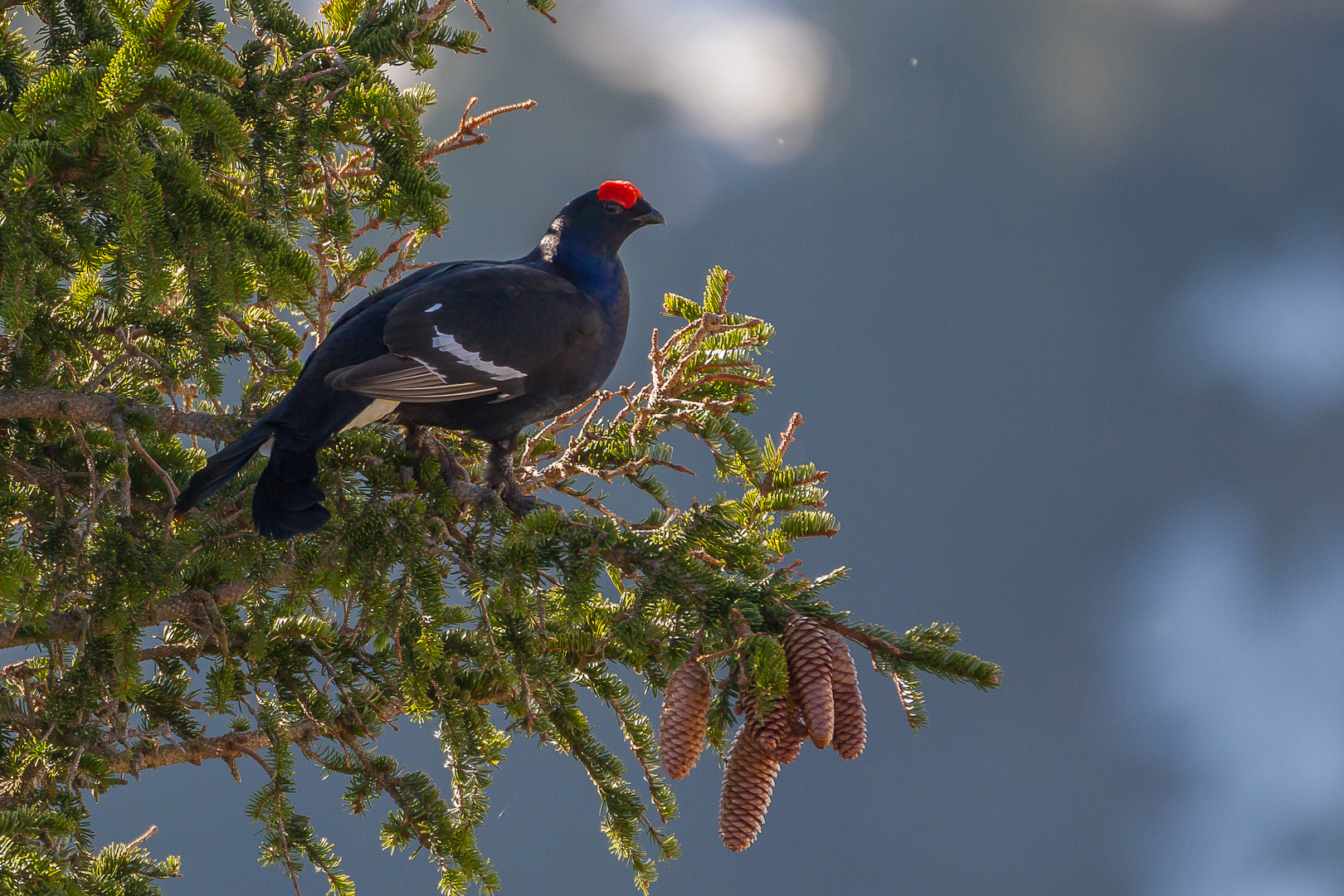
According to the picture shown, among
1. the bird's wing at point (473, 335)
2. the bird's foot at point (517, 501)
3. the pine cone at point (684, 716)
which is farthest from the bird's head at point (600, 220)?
the pine cone at point (684, 716)

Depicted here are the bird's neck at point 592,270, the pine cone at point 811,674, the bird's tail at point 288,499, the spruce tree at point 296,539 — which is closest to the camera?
the pine cone at point 811,674

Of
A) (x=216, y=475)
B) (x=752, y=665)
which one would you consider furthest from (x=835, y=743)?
(x=216, y=475)

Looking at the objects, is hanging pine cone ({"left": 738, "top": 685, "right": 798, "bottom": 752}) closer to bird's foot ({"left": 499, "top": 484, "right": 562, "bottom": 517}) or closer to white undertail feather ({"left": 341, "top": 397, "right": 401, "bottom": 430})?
bird's foot ({"left": 499, "top": 484, "right": 562, "bottom": 517})

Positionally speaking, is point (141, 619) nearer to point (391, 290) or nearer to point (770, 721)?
point (391, 290)

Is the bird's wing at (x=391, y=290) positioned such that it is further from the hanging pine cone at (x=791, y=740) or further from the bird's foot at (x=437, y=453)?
the hanging pine cone at (x=791, y=740)

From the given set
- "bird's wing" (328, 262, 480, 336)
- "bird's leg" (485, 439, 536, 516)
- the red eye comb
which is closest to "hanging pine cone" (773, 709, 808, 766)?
"bird's leg" (485, 439, 536, 516)

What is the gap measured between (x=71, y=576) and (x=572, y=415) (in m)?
1.13

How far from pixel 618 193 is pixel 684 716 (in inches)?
63.7

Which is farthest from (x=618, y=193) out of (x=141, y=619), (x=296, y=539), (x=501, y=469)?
(x=141, y=619)

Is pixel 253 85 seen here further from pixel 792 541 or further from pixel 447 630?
pixel 792 541

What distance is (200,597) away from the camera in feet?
6.05

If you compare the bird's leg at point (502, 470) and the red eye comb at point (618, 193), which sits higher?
the red eye comb at point (618, 193)

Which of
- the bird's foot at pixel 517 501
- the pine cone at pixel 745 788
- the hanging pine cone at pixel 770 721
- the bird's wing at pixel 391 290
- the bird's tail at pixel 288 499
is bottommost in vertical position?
the pine cone at pixel 745 788

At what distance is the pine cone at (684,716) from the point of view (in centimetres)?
120
